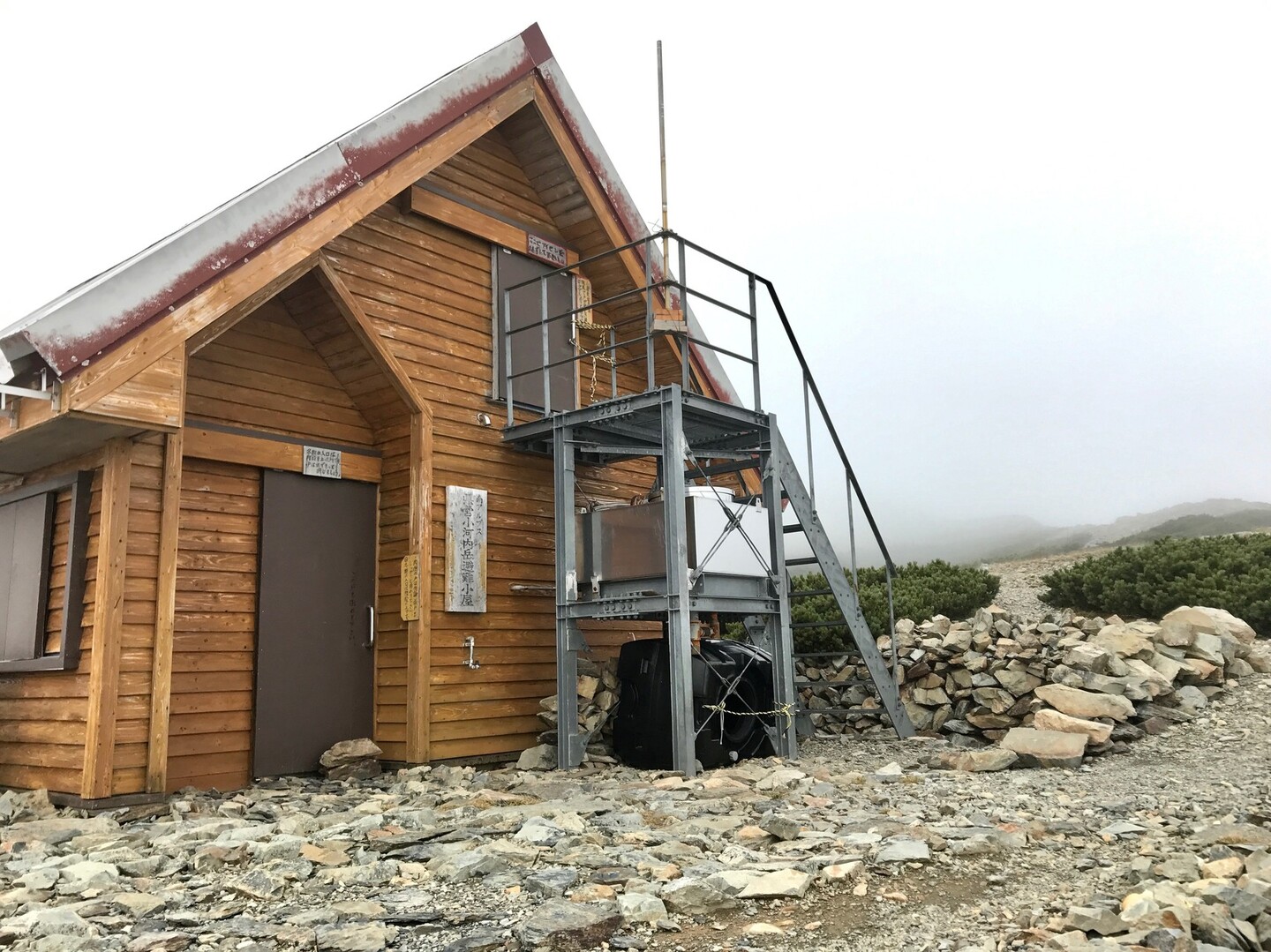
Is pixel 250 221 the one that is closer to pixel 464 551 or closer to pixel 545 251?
pixel 464 551

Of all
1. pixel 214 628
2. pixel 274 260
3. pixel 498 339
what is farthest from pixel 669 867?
pixel 498 339

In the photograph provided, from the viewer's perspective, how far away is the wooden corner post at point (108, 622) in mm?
6746

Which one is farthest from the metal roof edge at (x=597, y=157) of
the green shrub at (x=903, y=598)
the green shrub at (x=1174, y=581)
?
the green shrub at (x=1174, y=581)

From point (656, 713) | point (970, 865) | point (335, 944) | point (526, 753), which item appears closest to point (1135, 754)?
A: point (656, 713)

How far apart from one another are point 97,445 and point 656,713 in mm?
4903

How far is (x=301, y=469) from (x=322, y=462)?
0.72 ft

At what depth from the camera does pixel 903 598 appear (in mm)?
15242

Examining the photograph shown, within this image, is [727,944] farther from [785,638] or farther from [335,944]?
[785,638]

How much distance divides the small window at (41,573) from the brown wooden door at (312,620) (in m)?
1.51

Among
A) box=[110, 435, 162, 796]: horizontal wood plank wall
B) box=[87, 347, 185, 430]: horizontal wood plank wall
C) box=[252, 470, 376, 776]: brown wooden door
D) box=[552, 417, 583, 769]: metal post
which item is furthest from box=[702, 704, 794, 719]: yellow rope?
box=[87, 347, 185, 430]: horizontal wood plank wall

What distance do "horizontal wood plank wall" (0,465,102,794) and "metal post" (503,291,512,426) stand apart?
378 centimetres

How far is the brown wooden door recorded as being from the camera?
8.34 meters

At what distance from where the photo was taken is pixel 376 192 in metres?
8.28

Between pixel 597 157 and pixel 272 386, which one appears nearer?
pixel 272 386
